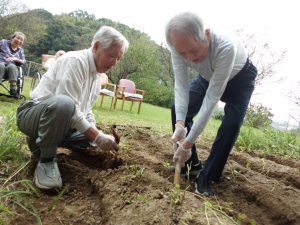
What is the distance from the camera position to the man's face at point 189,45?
177 cm

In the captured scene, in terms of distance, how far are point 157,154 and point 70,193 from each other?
1.32m

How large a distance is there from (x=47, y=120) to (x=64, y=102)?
154mm

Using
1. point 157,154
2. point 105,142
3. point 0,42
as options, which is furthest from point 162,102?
point 105,142

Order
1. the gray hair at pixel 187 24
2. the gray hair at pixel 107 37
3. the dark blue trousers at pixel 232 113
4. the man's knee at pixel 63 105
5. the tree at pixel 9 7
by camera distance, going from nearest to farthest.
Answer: the gray hair at pixel 187 24 < the man's knee at pixel 63 105 < the gray hair at pixel 107 37 < the dark blue trousers at pixel 232 113 < the tree at pixel 9 7

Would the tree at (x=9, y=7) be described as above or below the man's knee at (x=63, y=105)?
above

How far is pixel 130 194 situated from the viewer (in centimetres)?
180

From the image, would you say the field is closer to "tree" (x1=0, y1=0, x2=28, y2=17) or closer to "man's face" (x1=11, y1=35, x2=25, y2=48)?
"man's face" (x1=11, y1=35, x2=25, y2=48)

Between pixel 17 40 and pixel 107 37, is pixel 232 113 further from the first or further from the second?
pixel 17 40

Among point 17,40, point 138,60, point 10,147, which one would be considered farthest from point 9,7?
point 10,147

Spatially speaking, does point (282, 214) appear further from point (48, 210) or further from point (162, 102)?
point (162, 102)

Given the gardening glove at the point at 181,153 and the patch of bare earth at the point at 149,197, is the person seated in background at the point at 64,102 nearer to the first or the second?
the patch of bare earth at the point at 149,197

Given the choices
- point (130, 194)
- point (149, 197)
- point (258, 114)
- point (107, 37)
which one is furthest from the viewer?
point (258, 114)

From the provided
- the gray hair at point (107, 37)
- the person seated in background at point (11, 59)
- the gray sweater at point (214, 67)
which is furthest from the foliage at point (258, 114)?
the gray hair at point (107, 37)

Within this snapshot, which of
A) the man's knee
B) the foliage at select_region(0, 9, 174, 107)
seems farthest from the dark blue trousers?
the foliage at select_region(0, 9, 174, 107)
